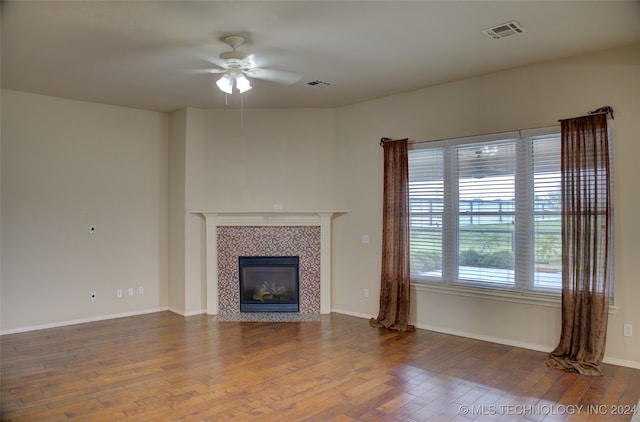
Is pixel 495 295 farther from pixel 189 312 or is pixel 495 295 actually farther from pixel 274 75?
pixel 189 312

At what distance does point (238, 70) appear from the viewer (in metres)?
4.01

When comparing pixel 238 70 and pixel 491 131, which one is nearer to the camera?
pixel 238 70

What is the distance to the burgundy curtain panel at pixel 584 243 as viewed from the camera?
153 inches

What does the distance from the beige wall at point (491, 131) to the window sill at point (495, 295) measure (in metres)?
0.04

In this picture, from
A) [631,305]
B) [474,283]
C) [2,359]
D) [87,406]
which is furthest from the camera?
[474,283]

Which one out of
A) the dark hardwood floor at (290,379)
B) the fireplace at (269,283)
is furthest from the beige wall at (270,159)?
the dark hardwood floor at (290,379)

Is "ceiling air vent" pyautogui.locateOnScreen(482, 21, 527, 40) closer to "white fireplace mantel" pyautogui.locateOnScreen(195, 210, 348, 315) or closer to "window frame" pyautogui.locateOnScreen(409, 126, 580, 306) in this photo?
"window frame" pyautogui.locateOnScreen(409, 126, 580, 306)

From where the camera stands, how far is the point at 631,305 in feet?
12.7

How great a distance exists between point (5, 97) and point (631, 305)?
6954 millimetres

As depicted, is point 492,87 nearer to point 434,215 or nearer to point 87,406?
point 434,215

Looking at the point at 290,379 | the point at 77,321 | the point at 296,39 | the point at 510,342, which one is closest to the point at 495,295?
the point at 510,342

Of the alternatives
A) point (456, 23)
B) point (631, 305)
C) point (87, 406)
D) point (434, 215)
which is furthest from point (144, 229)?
point (631, 305)

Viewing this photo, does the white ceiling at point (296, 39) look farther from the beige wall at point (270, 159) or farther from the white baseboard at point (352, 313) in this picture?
the white baseboard at point (352, 313)

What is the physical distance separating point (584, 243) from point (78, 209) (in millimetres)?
5817
